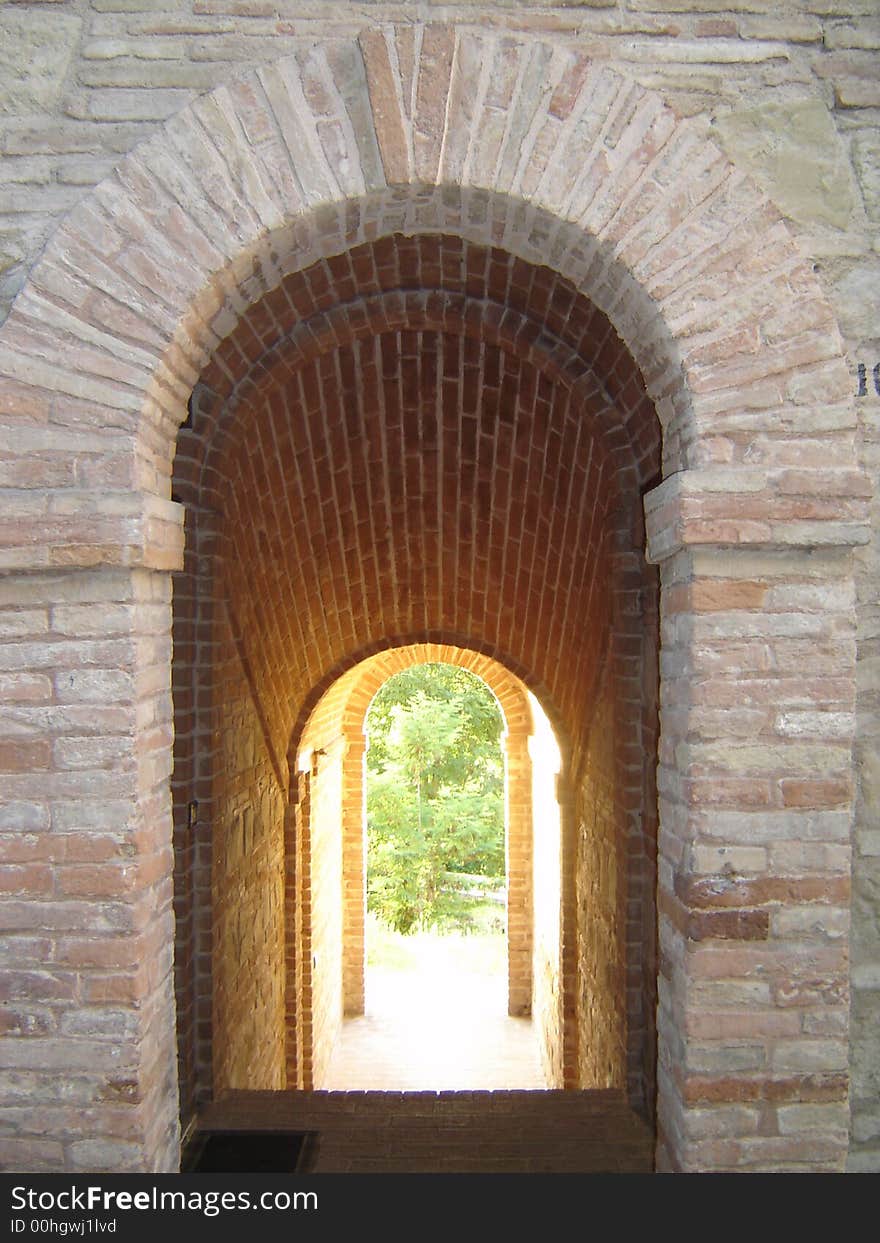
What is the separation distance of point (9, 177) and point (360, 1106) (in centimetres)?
405

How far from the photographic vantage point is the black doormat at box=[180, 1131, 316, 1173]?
3.88 meters

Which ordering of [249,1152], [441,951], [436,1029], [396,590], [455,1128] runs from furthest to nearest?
[441,951] → [436,1029] → [396,590] → [455,1128] → [249,1152]

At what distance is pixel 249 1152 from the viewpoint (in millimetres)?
4012

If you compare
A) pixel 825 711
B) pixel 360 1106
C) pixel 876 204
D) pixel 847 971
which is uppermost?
pixel 876 204

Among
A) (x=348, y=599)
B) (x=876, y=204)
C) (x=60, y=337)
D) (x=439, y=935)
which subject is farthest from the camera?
(x=439, y=935)

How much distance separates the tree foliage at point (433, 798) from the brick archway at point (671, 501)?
1264 cm

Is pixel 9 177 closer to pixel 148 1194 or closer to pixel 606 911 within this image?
pixel 148 1194

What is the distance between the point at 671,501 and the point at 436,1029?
7.82m

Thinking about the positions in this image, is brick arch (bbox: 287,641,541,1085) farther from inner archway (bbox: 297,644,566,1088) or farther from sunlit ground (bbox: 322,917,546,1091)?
sunlit ground (bbox: 322,917,546,1091)

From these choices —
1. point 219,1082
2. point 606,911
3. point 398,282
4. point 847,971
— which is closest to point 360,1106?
point 219,1082

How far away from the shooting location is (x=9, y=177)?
9.14 feet

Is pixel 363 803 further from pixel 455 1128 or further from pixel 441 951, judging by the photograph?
pixel 455 1128

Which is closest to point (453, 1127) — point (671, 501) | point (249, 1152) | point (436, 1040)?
point (249, 1152)

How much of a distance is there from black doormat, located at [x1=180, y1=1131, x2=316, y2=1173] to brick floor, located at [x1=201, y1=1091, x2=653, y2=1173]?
5cm
